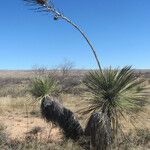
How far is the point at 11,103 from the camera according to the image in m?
21.7

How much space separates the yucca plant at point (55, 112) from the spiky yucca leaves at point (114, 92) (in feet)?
3.18

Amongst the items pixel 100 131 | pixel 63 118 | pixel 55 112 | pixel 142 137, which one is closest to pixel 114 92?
pixel 100 131

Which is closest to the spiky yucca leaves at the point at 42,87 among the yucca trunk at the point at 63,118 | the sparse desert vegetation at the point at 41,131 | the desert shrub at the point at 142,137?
the sparse desert vegetation at the point at 41,131

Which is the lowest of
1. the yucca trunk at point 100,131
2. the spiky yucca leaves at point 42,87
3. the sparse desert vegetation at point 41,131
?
the sparse desert vegetation at point 41,131

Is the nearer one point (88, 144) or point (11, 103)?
point (88, 144)

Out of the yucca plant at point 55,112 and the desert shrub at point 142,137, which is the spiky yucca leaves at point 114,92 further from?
the desert shrub at point 142,137

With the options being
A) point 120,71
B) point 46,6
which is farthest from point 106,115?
point 46,6

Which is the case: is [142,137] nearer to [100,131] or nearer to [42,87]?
[100,131]

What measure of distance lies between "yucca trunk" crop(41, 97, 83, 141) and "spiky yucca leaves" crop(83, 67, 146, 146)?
928mm

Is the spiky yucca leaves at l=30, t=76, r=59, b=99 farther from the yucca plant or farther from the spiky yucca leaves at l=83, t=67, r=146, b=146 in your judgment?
the spiky yucca leaves at l=83, t=67, r=146, b=146

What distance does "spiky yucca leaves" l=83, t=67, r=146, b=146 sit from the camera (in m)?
10.7

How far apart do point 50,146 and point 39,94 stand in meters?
4.22

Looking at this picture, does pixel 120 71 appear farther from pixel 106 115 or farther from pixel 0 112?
pixel 0 112

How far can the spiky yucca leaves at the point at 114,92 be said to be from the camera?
10.7 metres
